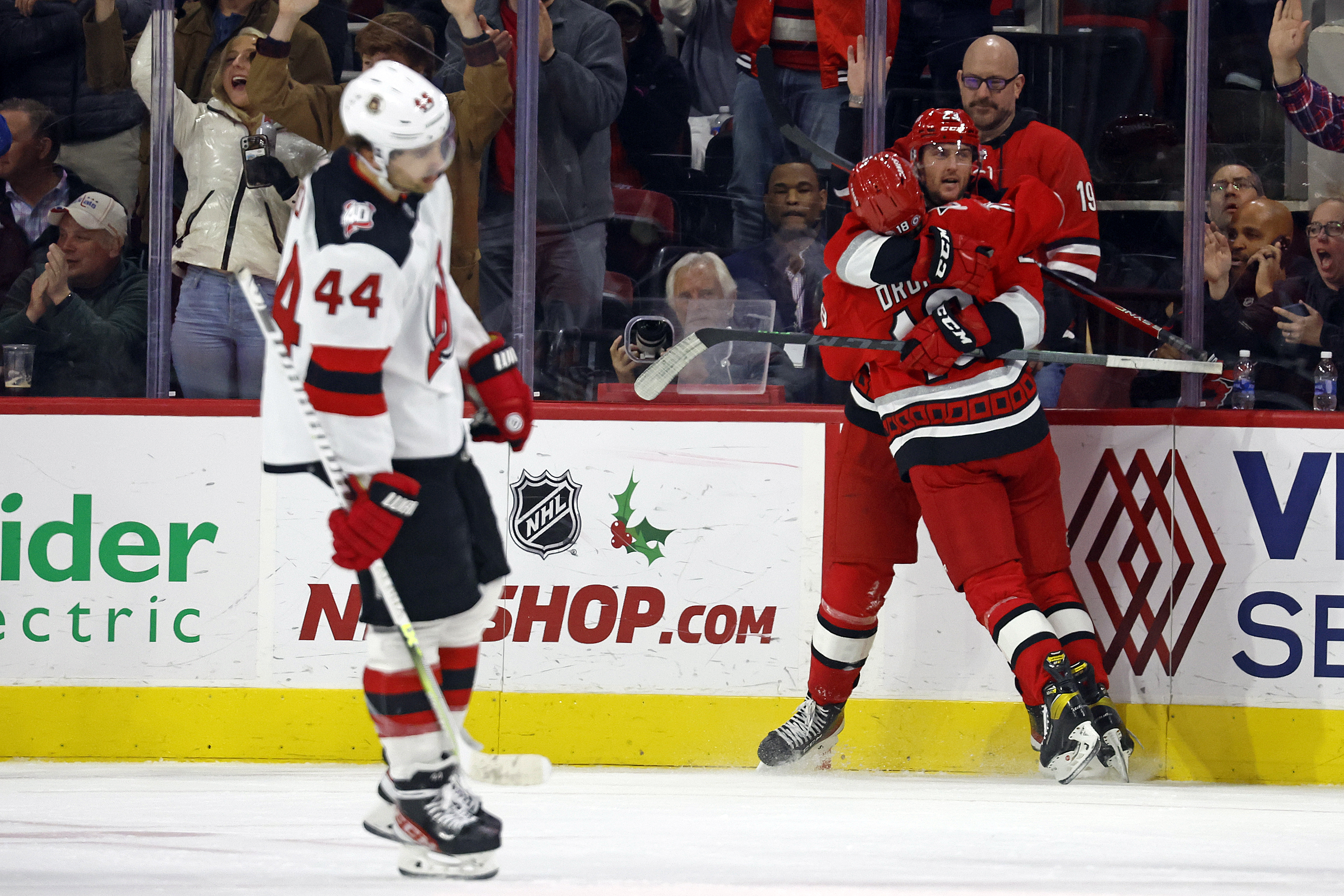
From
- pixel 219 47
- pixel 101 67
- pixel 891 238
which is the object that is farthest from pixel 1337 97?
pixel 101 67

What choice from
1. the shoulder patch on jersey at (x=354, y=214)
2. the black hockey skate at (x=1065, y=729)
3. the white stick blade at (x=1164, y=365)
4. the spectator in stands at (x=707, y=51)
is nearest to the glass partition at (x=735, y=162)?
the spectator in stands at (x=707, y=51)

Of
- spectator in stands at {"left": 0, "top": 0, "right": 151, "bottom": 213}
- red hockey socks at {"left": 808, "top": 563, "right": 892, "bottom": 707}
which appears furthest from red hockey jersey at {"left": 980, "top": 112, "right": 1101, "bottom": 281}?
spectator in stands at {"left": 0, "top": 0, "right": 151, "bottom": 213}

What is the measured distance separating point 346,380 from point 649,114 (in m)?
1.96

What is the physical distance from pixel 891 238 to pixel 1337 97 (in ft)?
4.67

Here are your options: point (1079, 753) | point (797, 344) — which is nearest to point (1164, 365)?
point (797, 344)

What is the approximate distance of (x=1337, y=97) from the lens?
3.80 metres

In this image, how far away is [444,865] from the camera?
2250mm

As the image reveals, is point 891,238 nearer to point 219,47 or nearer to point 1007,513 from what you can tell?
point 1007,513

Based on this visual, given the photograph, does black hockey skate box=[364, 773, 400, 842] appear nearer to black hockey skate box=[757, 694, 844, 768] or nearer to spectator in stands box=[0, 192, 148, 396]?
black hockey skate box=[757, 694, 844, 768]

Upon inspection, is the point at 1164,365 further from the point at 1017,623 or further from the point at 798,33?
the point at 798,33

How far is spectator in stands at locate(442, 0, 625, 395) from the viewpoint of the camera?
152 inches

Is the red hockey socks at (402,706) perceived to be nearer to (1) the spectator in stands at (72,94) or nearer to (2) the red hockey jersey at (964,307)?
(2) the red hockey jersey at (964,307)

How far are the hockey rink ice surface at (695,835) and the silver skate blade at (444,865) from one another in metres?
0.02

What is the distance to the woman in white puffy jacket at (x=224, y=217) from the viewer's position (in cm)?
380
